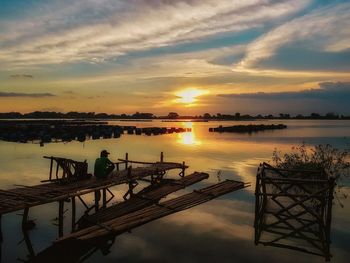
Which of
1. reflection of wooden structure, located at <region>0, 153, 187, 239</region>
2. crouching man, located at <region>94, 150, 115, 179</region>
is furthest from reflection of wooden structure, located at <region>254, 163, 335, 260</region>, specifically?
crouching man, located at <region>94, 150, 115, 179</region>

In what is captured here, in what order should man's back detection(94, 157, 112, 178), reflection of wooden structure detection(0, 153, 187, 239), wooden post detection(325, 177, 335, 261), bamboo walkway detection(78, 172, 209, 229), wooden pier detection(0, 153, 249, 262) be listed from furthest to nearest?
man's back detection(94, 157, 112, 178)
bamboo walkway detection(78, 172, 209, 229)
reflection of wooden structure detection(0, 153, 187, 239)
wooden pier detection(0, 153, 249, 262)
wooden post detection(325, 177, 335, 261)

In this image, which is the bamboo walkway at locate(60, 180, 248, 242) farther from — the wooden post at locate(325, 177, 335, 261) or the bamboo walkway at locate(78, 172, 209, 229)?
the wooden post at locate(325, 177, 335, 261)

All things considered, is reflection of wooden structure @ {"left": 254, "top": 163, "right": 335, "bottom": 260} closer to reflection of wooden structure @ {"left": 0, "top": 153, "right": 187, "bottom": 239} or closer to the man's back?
reflection of wooden structure @ {"left": 0, "top": 153, "right": 187, "bottom": 239}

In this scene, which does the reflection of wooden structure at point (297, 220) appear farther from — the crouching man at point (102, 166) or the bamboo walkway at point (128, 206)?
the crouching man at point (102, 166)

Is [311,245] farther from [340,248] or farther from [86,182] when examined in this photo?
[86,182]

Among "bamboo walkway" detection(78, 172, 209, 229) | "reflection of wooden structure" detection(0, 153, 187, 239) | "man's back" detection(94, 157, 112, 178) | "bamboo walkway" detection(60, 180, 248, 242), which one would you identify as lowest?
"bamboo walkway" detection(78, 172, 209, 229)

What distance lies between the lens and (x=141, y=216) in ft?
52.7

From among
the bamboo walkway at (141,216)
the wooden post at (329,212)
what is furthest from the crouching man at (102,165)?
the wooden post at (329,212)

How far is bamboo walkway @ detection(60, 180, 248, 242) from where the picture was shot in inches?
551

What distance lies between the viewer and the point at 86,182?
2098cm

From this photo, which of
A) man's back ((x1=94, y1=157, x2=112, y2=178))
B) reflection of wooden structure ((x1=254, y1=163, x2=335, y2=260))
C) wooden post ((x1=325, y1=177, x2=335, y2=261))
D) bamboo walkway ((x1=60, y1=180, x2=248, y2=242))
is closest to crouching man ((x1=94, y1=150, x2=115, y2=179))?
man's back ((x1=94, y1=157, x2=112, y2=178))

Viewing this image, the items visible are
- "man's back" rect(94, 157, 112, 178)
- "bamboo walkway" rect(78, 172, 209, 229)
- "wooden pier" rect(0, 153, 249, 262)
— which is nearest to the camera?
"wooden pier" rect(0, 153, 249, 262)

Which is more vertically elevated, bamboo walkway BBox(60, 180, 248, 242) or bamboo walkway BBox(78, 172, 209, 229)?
bamboo walkway BBox(60, 180, 248, 242)

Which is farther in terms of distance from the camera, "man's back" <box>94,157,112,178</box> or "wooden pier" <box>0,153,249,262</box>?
"man's back" <box>94,157,112,178</box>
